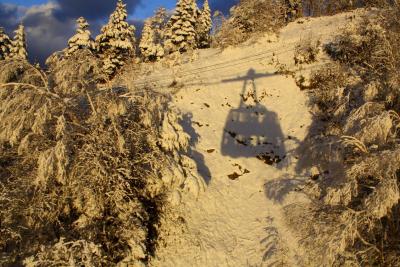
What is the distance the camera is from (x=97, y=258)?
39.2 ft

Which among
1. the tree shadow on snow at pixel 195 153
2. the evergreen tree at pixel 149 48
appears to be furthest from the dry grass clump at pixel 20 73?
the evergreen tree at pixel 149 48

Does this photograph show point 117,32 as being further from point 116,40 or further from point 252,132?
point 252,132

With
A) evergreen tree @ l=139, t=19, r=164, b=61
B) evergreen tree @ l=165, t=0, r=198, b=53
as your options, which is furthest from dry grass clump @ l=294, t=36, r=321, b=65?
evergreen tree @ l=139, t=19, r=164, b=61

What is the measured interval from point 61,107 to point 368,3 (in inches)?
1195

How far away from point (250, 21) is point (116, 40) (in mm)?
12875

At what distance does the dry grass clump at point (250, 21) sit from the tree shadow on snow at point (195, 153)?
39.7ft

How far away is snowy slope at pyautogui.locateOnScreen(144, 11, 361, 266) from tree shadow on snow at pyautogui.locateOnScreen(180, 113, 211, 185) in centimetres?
6

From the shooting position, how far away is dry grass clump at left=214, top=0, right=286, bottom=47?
33.4m

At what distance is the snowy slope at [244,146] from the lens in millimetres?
15564

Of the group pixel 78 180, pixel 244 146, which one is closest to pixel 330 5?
pixel 244 146

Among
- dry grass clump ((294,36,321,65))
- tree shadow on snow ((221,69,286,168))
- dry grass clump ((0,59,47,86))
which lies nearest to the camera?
dry grass clump ((0,59,47,86))

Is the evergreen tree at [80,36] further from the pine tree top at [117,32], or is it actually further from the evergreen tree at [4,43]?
the evergreen tree at [4,43]

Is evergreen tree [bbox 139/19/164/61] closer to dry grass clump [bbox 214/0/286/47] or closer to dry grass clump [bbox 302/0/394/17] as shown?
dry grass clump [bbox 214/0/286/47]

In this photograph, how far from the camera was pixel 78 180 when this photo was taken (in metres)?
13.5
